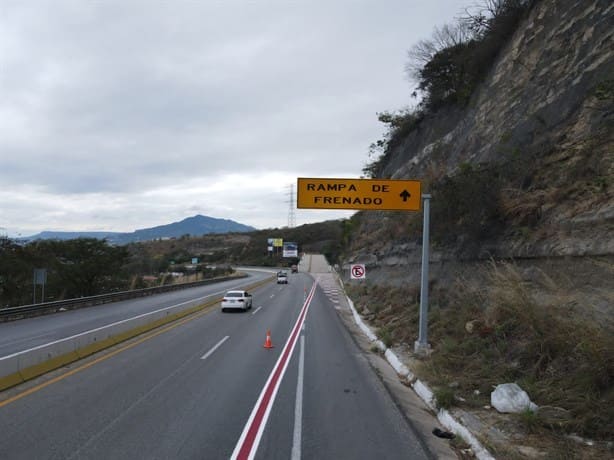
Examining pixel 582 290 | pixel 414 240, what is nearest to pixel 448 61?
pixel 414 240

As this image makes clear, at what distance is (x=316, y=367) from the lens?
11.0 m

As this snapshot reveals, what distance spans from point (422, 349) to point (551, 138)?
7694mm

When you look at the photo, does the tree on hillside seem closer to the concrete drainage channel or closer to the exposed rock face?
the concrete drainage channel

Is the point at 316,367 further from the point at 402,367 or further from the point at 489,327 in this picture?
the point at 489,327

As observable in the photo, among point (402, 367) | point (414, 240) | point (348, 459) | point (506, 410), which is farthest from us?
point (414, 240)

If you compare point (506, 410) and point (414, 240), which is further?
point (414, 240)

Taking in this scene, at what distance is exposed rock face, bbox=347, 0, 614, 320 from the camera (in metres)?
10.1

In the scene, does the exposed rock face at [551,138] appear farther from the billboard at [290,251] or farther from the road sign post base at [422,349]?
the billboard at [290,251]

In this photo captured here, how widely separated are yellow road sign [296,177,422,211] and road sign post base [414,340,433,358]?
3.65 m

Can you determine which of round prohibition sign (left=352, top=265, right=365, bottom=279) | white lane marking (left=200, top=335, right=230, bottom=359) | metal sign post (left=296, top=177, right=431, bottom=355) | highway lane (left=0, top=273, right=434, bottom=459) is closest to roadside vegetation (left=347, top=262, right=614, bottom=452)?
highway lane (left=0, top=273, right=434, bottom=459)

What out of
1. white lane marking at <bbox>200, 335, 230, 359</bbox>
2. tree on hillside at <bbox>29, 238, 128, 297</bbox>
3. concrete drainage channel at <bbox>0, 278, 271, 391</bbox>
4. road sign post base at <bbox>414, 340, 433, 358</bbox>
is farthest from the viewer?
tree on hillside at <bbox>29, 238, 128, 297</bbox>

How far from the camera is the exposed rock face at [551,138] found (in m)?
10.1

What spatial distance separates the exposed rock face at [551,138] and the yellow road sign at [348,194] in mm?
3560

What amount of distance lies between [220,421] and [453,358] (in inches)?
203
